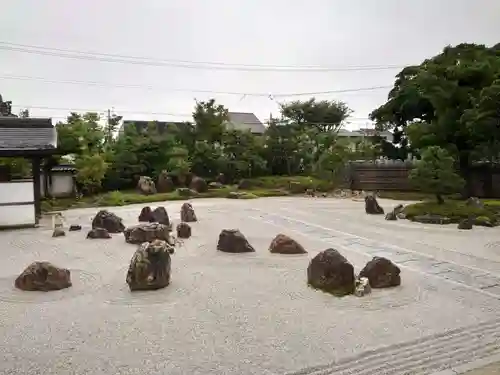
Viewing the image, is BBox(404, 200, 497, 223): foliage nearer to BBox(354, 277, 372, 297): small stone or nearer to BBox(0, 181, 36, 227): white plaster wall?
BBox(354, 277, 372, 297): small stone

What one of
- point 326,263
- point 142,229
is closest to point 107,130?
point 142,229

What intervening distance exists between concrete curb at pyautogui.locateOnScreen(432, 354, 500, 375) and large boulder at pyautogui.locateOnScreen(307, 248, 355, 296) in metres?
2.45

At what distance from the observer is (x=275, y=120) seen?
29.8m

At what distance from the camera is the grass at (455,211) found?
13.7m

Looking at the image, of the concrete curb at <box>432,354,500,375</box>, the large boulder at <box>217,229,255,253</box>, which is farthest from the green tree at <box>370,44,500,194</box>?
the concrete curb at <box>432,354,500,375</box>

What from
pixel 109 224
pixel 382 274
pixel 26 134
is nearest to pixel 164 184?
pixel 26 134

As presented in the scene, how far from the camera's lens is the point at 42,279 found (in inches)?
290

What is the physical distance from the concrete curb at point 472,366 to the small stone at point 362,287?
2295 mm

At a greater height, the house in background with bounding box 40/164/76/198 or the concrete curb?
the house in background with bounding box 40/164/76/198

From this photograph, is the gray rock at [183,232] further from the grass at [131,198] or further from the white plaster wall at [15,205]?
the grass at [131,198]

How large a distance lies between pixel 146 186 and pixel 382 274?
17851mm

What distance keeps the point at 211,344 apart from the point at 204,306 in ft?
4.51

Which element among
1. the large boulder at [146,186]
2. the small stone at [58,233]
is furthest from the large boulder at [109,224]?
the large boulder at [146,186]

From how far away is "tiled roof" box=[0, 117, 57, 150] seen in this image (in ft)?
43.1
